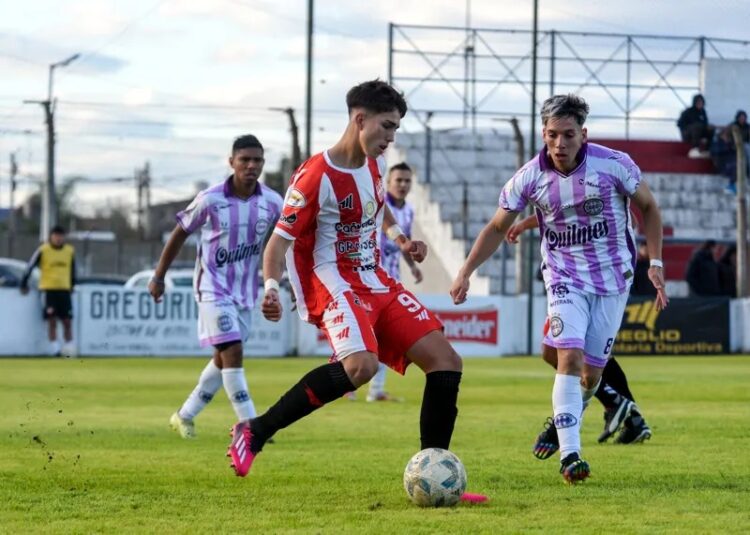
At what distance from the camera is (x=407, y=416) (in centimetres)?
1344

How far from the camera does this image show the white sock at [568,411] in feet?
26.3

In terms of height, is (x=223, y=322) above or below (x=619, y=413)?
above

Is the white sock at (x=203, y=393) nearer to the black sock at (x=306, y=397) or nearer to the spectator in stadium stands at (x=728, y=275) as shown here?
the black sock at (x=306, y=397)

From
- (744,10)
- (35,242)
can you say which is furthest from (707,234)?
(35,242)

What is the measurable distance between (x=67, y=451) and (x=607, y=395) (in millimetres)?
3694

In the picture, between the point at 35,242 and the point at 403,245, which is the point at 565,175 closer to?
the point at 403,245

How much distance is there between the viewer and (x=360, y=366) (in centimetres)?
743

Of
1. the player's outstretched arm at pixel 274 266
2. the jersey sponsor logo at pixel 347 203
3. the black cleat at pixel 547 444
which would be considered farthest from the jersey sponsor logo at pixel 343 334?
the black cleat at pixel 547 444

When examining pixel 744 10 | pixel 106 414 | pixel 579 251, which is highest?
pixel 744 10

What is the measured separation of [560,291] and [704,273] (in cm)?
2160

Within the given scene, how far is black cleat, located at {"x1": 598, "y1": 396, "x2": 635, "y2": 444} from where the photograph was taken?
10.2 meters

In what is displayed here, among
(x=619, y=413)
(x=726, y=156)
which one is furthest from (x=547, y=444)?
(x=726, y=156)

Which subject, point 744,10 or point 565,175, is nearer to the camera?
point 565,175

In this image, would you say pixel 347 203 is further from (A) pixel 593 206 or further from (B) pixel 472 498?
(B) pixel 472 498
